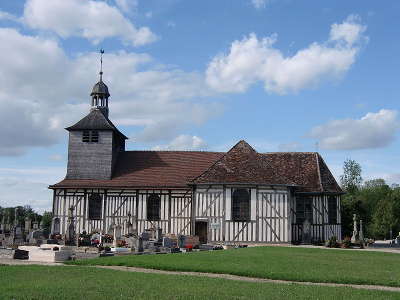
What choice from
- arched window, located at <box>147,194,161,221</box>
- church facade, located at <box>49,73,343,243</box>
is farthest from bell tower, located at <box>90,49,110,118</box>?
arched window, located at <box>147,194,161,221</box>

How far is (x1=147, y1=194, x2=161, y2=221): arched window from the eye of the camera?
32.3 m

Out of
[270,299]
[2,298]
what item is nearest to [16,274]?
[2,298]

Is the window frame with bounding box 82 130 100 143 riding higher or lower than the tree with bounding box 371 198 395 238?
higher

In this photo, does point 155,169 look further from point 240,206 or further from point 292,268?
point 292,268

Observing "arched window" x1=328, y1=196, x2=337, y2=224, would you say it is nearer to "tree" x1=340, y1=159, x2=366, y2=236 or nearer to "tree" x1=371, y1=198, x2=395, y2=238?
"tree" x1=340, y1=159, x2=366, y2=236

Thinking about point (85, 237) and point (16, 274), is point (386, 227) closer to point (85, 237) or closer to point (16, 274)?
point (85, 237)

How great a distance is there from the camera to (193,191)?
1195 inches

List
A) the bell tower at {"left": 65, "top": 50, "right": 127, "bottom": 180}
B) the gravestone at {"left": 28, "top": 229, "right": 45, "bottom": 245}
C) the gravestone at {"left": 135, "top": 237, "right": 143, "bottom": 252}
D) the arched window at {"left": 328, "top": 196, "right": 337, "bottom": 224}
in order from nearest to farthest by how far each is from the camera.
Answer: the gravestone at {"left": 135, "top": 237, "right": 143, "bottom": 252}, the gravestone at {"left": 28, "top": 229, "right": 45, "bottom": 245}, the arched window at {"left": 328, "top": 196, "right": 337, "bottom": 224}, the bell tower at {"left": 65, "top": 50, "right": 127, "bottom": 180}

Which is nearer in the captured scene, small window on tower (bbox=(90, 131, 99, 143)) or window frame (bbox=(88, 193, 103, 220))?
window frame (bbox=(88, 193, 103, 220))

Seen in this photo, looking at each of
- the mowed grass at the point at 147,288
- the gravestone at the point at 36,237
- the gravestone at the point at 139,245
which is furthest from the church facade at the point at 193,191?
the mowed grass at the point at 147,288

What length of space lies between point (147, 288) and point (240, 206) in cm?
2030

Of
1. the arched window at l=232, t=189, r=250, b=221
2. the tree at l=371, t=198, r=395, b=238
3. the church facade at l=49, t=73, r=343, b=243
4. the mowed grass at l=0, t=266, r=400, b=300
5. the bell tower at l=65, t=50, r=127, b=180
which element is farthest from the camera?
the tree at l=371, t=198, r=395, b=238

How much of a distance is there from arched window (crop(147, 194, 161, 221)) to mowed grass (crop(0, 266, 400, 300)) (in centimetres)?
2003

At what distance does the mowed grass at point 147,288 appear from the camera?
901 centimetres
